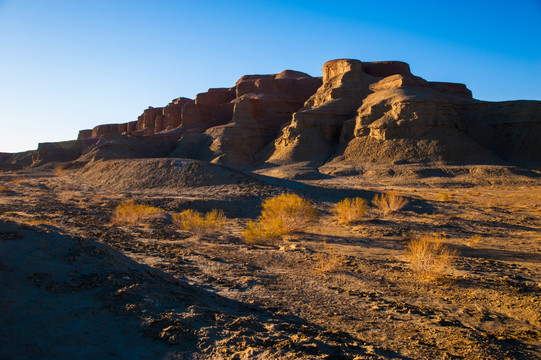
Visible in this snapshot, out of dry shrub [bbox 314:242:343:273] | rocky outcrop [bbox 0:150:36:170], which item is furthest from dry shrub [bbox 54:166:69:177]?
dry shrub [bbox 314:242:343:273]

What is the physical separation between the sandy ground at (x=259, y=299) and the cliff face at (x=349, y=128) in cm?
3690

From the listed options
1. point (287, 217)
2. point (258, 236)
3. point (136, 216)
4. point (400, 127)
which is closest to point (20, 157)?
point (400, 127)

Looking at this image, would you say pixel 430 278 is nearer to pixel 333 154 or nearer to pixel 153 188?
pixel 153 188

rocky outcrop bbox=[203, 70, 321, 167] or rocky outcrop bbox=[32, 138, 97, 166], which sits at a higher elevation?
rocky outcrop bbox=[203, 70, 321, 167]

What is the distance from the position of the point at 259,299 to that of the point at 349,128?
161ft

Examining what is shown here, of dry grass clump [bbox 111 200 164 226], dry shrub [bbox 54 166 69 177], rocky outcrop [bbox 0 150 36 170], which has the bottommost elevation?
dry grass clump [bbox 111 200 164 226]

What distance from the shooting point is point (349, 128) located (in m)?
52.8

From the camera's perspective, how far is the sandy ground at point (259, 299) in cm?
397

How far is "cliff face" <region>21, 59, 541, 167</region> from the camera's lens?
46344mm

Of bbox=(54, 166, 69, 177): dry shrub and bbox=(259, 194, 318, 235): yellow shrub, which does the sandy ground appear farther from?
bbox=(54, 166, 69, 177): dry shrub

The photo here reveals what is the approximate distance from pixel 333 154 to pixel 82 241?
47386 mm

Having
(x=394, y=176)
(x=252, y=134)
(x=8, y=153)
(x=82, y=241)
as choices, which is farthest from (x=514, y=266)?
(x=8, y=153)

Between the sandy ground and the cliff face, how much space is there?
36905mm

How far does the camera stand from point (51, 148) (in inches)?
2314
